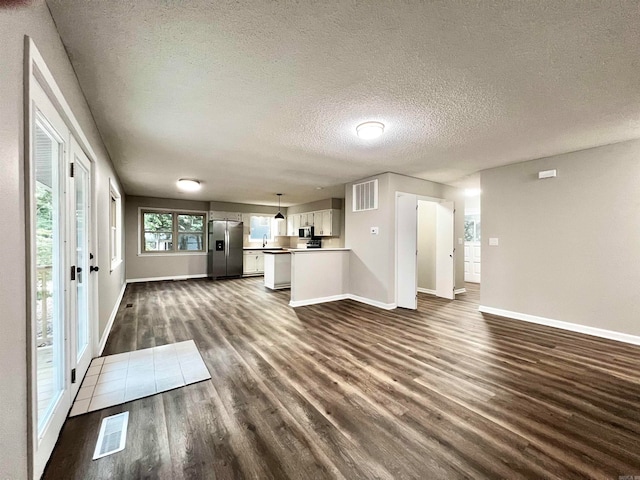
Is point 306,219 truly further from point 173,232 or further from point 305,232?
point 173,232

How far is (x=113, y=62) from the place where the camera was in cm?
192

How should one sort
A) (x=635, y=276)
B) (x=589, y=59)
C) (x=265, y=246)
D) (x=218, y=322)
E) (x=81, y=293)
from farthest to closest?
(x=265, y=246), (x=218, y=322), (x=635, y=276), (x=81, y=293), (x=589, y=59)

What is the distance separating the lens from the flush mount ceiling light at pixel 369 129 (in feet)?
9.34

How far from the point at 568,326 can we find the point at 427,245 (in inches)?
118

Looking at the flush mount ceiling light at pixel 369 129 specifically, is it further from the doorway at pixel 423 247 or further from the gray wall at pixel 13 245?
the gray wall at pixel 13 245

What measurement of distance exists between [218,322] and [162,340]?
84 cm

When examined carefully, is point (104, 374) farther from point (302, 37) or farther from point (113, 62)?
point (302, 37)

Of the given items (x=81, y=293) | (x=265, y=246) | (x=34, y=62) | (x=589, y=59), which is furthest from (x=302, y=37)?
(x=265, y=246)

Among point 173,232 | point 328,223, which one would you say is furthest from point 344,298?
point 173,232

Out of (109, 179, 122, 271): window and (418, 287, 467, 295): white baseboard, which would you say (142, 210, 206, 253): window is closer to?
(109, 179, 122, 271): window

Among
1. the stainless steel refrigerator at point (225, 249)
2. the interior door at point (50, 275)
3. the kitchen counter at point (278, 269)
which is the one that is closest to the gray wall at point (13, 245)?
the interior door at point (50, 275)

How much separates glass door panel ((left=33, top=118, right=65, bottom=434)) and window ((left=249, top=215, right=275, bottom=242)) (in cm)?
787

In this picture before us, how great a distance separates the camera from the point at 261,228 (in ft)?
33.1

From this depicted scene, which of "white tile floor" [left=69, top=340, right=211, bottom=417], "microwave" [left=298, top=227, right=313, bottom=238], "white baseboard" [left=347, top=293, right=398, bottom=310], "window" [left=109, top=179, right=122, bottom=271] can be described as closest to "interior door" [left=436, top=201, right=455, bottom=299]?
"white baseboard" [left=347, top=293, right=398, bottom=310]
